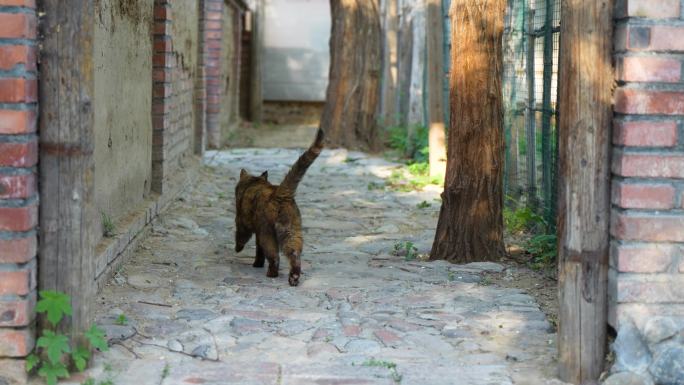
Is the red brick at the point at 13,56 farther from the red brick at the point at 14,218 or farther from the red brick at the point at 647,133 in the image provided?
the red brick at the point at 647,133

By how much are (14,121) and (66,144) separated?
0.76 ft

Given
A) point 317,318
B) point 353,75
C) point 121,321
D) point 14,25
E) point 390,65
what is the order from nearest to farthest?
point 14,25, point 121,321, point 317,318, point 353,75, point 390,65

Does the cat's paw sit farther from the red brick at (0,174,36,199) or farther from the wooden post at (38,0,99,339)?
the red brick at (0,174,36,199)

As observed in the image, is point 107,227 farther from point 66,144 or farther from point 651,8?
point 651,8

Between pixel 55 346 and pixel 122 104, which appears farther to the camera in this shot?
pixel 122 104

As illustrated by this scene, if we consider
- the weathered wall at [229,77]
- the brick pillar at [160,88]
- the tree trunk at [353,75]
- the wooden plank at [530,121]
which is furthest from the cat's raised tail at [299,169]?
the weathered wall at [229,77]

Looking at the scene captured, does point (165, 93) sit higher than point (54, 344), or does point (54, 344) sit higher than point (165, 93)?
point (165, 93)

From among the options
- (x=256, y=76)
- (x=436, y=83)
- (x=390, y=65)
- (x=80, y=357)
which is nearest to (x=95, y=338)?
(x=80, y=357)

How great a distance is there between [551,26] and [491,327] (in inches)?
109

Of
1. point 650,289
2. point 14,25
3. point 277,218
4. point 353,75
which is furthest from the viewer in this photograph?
A: point 353,75

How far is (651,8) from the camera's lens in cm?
394

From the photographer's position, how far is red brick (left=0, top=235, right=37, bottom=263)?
392 centimetres

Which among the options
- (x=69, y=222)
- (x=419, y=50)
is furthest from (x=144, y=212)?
(x=419, y=50)

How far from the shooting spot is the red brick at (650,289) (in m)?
4.05
